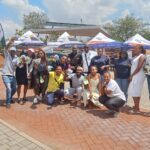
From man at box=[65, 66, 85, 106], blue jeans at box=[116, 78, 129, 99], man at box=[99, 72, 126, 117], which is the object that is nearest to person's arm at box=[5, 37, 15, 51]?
man at box=[65, 66, 85, 106]

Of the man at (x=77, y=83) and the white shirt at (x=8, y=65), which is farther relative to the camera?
the man at (x=77, y=83)

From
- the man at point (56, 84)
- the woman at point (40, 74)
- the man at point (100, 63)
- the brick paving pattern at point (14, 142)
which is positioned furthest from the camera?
the woman at point (40, 74)

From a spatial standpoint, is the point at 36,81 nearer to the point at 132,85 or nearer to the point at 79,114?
the point at 79,114

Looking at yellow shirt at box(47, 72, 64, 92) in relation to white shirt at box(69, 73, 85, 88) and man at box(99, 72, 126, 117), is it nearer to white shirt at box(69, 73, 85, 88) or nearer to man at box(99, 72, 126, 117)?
white shirt at box(69, 73, 85, 88)

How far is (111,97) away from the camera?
8.70 metres

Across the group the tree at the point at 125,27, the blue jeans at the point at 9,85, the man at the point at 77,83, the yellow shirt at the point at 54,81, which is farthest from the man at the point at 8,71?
the tree at the point at 125,27

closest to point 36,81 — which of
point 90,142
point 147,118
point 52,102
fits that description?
point 52,102

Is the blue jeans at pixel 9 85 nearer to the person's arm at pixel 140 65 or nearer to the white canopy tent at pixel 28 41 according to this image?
the person's arm at pixel 140 65

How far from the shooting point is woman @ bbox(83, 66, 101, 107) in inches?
373

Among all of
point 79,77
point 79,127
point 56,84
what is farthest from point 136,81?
point 56,84

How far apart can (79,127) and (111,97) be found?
53.6 inches

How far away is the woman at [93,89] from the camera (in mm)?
9471

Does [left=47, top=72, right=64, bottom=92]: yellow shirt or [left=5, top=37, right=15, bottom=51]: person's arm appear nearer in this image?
[left=5, top=37, right=15, bottom=51]: person's arm

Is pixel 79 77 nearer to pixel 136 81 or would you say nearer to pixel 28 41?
pixel 136 81
